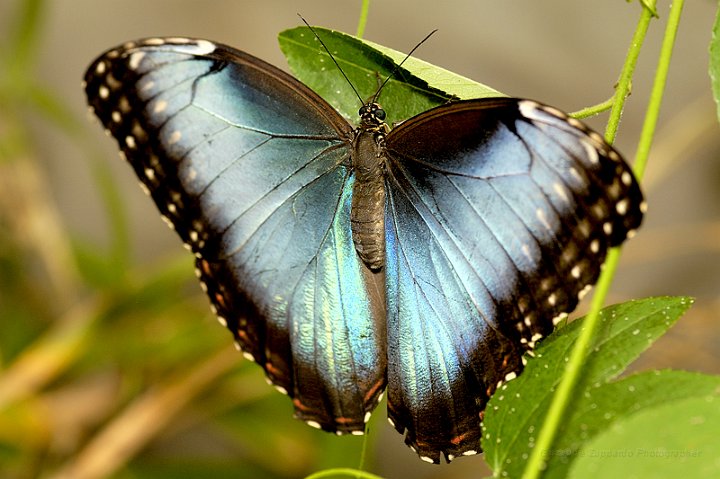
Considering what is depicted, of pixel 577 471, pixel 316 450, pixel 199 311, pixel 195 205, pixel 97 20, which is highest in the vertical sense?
pixel 97 20

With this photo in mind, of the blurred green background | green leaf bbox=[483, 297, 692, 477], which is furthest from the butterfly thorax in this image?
the blurred green background

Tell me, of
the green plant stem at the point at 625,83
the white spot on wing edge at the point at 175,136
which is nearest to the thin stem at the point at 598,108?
the green plant stem at the point at 625,83

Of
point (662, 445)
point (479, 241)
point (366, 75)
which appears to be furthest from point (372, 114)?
point (662, 445)

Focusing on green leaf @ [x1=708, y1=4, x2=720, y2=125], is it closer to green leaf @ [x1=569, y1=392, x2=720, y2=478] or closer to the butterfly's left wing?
the butterfly's left wing

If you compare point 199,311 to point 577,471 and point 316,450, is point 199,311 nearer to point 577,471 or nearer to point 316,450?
point 316,450

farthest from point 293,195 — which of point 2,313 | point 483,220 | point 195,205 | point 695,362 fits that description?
point 2,313

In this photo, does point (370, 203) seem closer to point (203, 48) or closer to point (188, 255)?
point (203, 48)

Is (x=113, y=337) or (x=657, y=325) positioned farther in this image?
(x=113, y=337)
